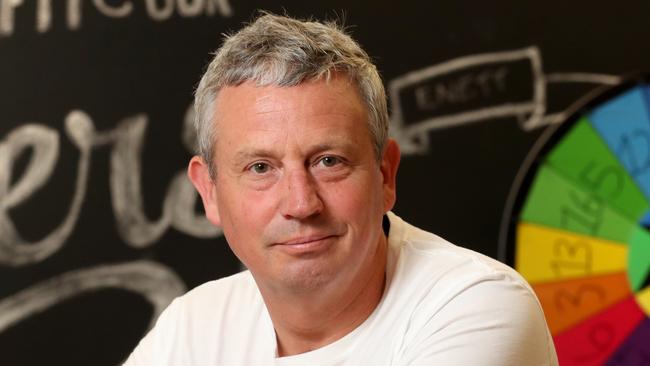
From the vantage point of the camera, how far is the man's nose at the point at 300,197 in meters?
1.11

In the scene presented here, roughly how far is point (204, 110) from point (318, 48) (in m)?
0.19

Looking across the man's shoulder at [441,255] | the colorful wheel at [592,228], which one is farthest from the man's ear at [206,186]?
the colorful wheel at [592,228]

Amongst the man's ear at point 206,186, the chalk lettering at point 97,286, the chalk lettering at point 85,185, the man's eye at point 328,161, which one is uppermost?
the man's eye at point 328,161

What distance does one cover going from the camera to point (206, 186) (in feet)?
4.37

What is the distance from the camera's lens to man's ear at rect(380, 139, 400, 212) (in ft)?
Answer: 4.12

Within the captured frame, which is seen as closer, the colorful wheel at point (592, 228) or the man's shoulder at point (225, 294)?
the man's shoulder at point (225, 294)

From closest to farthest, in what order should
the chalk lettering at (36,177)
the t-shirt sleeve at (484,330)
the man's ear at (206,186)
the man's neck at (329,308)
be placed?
the t-shirt sleeve at (484,330)
the man's neck at (329,308)
the man's ear at (206,186)
the chalk lettering at (36,177)

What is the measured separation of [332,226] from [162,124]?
1.09 metres

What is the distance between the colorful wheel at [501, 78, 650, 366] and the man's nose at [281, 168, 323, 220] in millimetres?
1205

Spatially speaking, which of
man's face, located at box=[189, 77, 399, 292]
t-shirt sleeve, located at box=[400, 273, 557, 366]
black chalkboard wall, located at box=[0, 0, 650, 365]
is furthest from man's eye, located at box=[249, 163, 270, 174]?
black chalkboard wall, located at box=[0, 0, 650, 365]

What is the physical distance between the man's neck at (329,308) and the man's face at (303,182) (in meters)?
0.02

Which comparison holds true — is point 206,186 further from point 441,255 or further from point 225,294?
point 441,255

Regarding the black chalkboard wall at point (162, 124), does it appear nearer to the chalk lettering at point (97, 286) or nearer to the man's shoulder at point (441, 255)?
the chalk lettering at point (97, 286)

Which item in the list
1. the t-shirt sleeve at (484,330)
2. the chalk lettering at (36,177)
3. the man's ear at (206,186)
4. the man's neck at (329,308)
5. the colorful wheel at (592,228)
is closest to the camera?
the t-shirt sleeve at (484,330)
